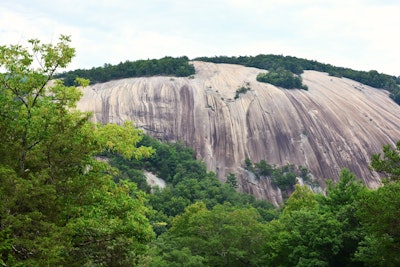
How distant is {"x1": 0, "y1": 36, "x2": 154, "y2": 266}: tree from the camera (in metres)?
10.3

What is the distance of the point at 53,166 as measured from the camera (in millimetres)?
11938

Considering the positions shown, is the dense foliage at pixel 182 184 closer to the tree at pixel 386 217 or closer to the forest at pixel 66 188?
the tree at pixel 386 217

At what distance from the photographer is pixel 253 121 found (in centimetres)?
7094

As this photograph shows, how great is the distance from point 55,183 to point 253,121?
60.4m

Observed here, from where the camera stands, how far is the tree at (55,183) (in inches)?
407

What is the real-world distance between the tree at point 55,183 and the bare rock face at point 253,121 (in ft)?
171

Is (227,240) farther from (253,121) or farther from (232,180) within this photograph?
(253,121)

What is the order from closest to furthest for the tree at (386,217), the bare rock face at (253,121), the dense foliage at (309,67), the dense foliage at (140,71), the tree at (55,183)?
the tree at (55,183) → the tree at (386,217) → the bare rock face at (253,121) → the dense foliage at (140,71) → the dense foliage at (309,67)

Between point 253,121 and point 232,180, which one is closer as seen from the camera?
point 232,180

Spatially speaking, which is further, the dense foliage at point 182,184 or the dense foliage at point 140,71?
the dense foliage at point 140,71

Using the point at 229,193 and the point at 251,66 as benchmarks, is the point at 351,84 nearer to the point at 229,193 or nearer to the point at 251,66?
the point at 251,66

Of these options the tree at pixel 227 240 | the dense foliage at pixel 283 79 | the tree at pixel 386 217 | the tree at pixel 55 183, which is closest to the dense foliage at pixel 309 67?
the dense foliage at pixel 283 79

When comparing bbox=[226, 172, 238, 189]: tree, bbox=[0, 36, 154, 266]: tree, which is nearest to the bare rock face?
bbox=[226, 172, 238, 189]: tree

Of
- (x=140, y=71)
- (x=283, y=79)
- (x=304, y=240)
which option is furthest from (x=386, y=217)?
(x=140, y=71)
